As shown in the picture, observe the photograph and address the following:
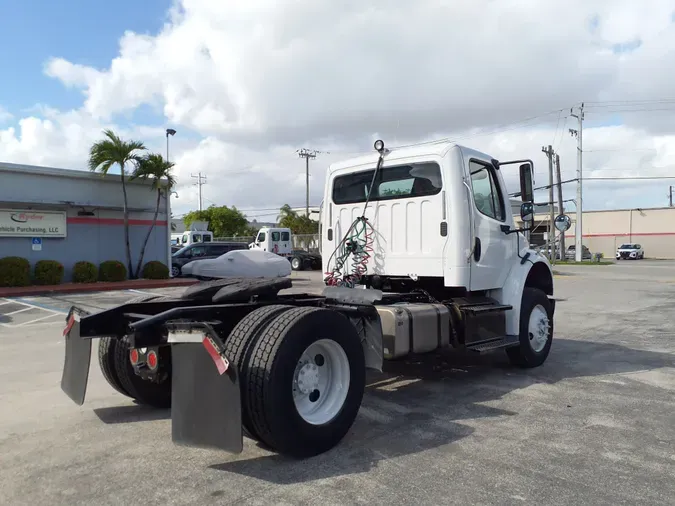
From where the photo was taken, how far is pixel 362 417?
5.10 meters

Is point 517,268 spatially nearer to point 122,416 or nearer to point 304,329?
point 304,329

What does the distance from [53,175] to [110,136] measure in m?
2.66

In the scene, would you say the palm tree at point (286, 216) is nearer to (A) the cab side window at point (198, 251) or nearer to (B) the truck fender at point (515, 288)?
(A) the cab side window at point (198, 251)

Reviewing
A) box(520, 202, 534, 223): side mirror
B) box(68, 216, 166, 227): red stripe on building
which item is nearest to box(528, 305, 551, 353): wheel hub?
box(520, 202, 534, 223): side mirror

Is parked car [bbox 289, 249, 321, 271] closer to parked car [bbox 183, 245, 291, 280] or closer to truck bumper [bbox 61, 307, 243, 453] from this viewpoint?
parked car [bbox 183, 245, 291, 280]

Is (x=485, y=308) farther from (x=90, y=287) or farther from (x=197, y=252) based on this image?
(x=197, y=252)

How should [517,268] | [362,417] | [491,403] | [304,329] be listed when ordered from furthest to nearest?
[517,268], [491,403], [362,417], [304,329]

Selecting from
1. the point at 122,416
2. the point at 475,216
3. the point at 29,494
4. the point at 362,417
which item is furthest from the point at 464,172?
the point at 29,494

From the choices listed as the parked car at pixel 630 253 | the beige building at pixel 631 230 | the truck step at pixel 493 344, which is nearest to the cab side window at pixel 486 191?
the truck step at pixel 493 344

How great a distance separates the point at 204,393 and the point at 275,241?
31.3m

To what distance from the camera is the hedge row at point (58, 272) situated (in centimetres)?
1784

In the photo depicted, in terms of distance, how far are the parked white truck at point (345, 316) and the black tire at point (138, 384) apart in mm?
14

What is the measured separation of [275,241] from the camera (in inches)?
1372

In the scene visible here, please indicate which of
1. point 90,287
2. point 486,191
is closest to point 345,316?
point 486,191
